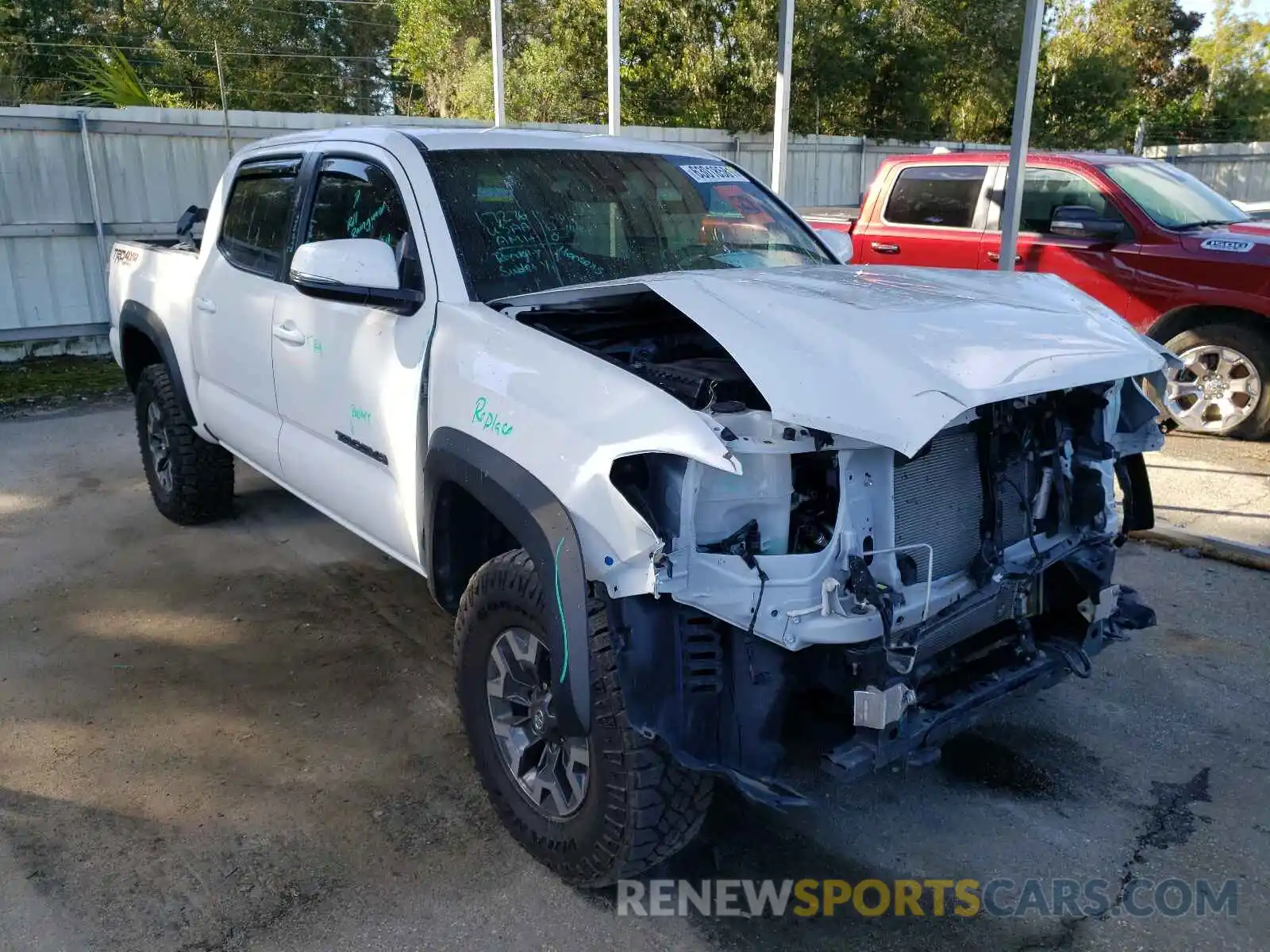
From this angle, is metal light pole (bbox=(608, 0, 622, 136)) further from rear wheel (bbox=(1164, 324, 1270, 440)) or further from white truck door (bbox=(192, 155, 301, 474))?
rear wheel (bbox=(1164, 324, 1270, 440))

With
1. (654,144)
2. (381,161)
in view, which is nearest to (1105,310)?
(654,144)

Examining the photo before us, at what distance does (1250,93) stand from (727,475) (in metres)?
41.9

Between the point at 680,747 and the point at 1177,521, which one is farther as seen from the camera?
the point at 1177,521

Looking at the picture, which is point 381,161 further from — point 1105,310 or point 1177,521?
point 1177,521

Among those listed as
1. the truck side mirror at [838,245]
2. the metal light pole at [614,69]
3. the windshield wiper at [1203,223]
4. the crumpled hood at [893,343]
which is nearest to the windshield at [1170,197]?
the windshield wiper at [1203,223]

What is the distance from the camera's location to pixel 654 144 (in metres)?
4.45

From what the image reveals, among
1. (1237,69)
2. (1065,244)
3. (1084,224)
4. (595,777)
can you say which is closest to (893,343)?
(595,777)

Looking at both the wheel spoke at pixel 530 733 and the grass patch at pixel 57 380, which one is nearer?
the wheel spoke at pixel 530 733

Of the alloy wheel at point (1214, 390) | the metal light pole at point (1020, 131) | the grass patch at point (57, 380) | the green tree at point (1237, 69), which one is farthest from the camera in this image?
the green tree at point (1237, 69)

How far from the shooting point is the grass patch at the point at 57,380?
31.0ft

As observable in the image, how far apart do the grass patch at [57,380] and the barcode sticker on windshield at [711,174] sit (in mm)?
7247

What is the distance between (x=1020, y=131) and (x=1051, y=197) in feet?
7.05

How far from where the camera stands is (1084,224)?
738cm

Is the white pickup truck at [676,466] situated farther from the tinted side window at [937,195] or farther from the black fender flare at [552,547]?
the tinted side window at [937,195]
